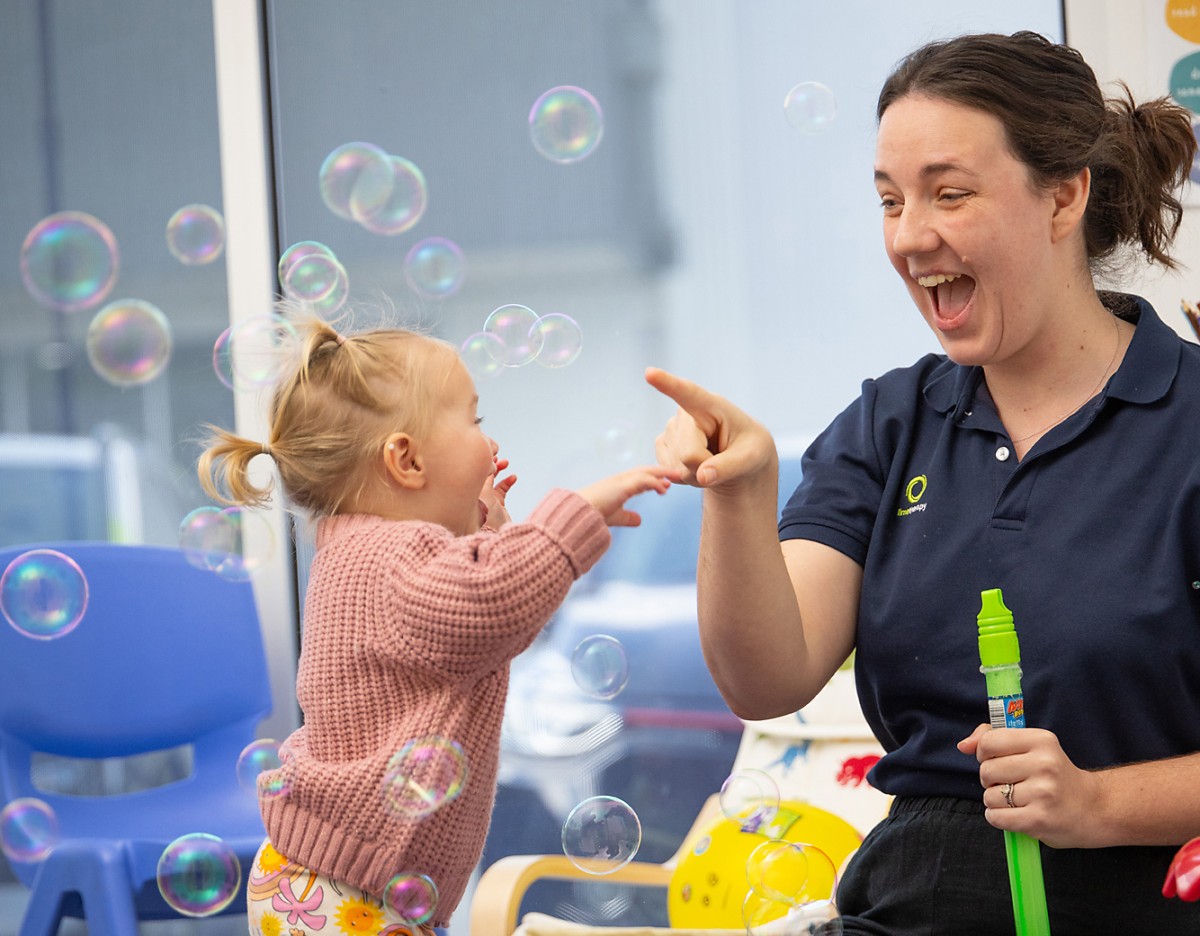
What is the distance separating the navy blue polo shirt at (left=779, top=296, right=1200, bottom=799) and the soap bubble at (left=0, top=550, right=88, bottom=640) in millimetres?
1072

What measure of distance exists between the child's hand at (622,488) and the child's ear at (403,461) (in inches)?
7.1

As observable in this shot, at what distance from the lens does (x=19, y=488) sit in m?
2.61

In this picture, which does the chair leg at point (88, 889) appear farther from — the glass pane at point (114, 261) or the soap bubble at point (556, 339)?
the soap bubble at point (556, 339)

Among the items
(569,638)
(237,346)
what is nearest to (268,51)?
(237,346)

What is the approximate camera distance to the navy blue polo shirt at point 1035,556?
3.63ft

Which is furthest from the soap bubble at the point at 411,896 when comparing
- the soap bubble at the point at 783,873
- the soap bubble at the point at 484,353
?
the soap bubble at the point at 484,353

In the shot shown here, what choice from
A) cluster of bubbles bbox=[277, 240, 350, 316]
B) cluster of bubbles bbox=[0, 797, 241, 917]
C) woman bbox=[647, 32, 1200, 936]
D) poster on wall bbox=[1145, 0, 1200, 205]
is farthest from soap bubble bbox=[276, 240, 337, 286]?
poster on wall bbox=[1145, 0, 1200, 205]

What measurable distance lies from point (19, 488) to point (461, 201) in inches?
41.7

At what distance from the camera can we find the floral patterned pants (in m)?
1.18

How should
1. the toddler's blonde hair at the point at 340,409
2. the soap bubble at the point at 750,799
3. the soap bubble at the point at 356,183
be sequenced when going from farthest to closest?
1. the soap bubble at the point at 356,183
2. the soap bubble at the point at 750,799
3. the toddler's blonde hair at the point at 340,409

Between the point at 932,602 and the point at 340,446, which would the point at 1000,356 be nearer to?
the point at 932,602

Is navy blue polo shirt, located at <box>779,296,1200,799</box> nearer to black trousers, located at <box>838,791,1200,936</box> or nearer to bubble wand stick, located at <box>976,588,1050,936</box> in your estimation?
black trousers, located at <box>838,791,1200,936</box>

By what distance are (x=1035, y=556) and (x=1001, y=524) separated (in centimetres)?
5

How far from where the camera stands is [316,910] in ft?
3.90
